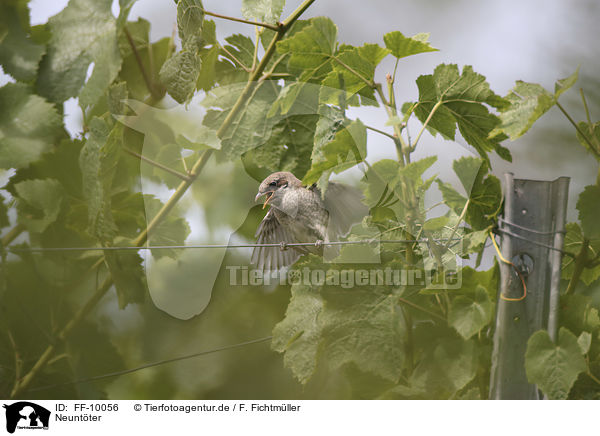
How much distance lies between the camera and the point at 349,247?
0.43 meters

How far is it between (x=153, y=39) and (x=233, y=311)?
321 mm

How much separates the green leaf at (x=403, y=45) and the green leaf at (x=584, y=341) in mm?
315

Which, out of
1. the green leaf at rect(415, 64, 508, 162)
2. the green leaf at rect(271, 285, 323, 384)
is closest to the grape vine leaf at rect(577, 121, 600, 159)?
the green leaf at rect(415, 64, 508, 162)

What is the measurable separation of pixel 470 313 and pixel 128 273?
363mm

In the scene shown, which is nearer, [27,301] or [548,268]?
[548,268]

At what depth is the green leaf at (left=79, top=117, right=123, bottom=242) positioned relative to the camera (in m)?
0.47

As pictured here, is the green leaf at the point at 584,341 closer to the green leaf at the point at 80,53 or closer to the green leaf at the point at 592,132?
the green leaf at the point at 592,132

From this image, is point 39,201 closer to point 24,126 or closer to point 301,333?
point 24,126

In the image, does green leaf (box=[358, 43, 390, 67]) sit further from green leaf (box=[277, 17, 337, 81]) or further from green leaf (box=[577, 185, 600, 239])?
green leaf (box=[577, 185, 600, 239])

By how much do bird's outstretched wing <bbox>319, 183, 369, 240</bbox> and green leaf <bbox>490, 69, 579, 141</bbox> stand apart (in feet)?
0.46
